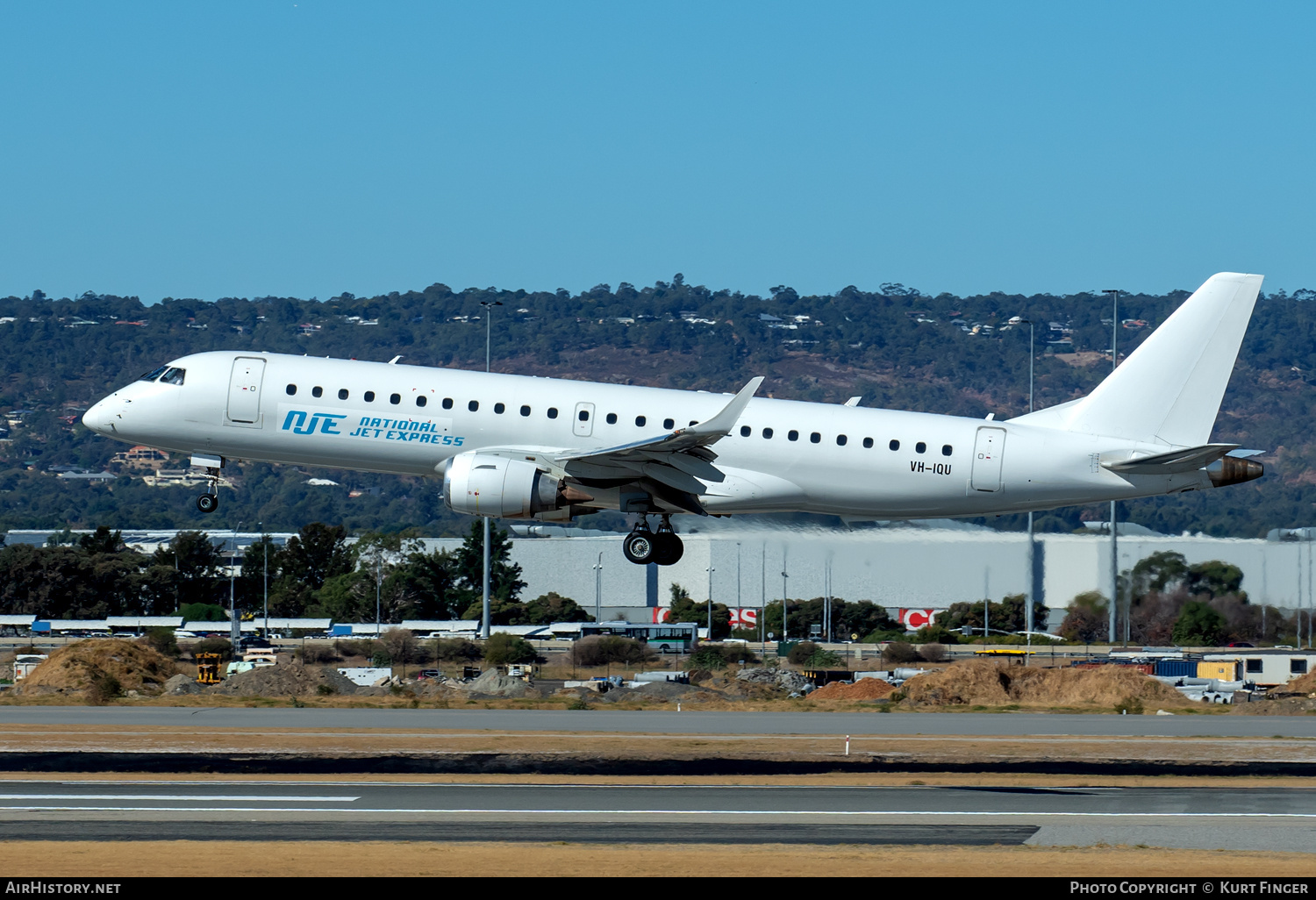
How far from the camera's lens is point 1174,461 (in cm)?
3350

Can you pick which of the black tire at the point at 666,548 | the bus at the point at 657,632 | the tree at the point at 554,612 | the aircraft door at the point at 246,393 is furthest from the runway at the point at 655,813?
the tree at the point at 554,612

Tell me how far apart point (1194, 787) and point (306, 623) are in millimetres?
81198

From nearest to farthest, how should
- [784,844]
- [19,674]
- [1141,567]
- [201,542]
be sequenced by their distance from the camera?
[784,844], [19,674], [1141,567], [201,542]

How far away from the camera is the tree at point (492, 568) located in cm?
10206

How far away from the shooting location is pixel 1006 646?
73750 mm

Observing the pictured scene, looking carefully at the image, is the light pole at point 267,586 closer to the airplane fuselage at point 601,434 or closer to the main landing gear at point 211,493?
the main landing gear at point 211,493

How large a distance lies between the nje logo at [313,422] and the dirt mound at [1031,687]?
19.8 metres

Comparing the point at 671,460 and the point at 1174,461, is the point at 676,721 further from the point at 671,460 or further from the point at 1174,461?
the point at 1174,461

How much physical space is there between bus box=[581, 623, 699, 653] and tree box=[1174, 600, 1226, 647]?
23.4m

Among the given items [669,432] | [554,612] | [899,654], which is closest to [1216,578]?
[899,654]

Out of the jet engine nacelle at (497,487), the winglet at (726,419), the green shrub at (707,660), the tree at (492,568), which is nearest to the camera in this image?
the winglet at (726,419)

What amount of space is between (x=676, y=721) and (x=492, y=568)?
2787 inches

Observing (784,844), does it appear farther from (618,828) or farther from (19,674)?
(19,674)

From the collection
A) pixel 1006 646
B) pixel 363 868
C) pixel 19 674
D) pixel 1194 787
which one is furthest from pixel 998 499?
pixel 1006 646
